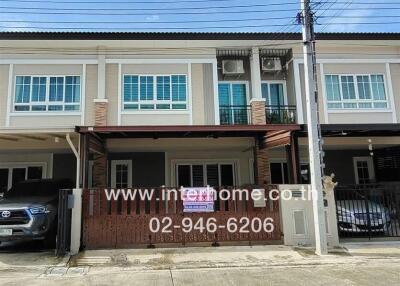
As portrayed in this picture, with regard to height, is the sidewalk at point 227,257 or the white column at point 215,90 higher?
the white column at point 215,90

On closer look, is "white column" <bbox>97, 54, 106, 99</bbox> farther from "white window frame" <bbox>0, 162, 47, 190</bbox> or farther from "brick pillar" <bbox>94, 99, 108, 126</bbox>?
"white window frame" <bbox>0, 162, 47, 190</bbox>

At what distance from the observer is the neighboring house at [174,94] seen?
569 inches

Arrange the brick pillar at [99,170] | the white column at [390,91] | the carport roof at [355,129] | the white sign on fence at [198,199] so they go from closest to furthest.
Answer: the white sign on fence at [198,199], the carport roof at [355,129], the brick pillar at [99,170], the white column at [390,91]

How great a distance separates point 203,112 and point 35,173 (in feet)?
24.8

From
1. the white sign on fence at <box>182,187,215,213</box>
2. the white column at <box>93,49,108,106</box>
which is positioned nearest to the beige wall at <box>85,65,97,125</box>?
the white column at <box>93,49,108,106</box>

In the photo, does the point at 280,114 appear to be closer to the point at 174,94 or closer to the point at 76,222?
the point at 174,94

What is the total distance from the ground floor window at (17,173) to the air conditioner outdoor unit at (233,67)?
8.49 metres

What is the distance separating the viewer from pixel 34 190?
12.3 meters

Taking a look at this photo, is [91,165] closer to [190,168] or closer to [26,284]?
[190,168]

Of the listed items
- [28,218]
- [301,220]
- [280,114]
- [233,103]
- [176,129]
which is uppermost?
[233,103]

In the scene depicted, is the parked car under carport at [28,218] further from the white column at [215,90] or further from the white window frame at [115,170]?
the white column at [215,90]

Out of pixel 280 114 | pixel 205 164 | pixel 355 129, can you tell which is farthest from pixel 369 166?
pixel 205 164

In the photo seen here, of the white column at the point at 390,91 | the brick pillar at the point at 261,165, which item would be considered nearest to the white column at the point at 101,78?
the brick pillar at the point at 261,165

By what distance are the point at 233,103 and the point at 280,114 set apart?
1933 mm
